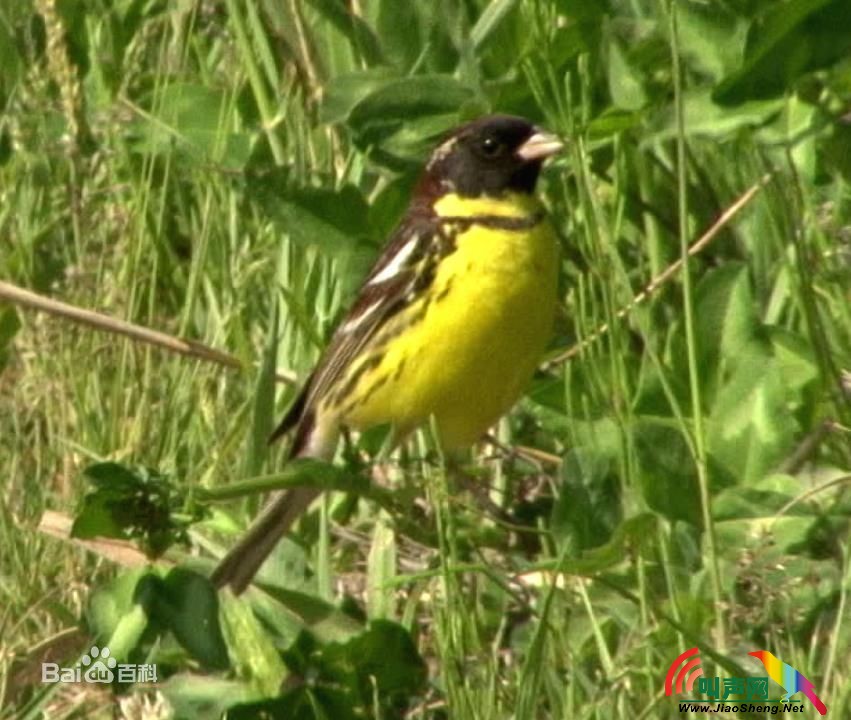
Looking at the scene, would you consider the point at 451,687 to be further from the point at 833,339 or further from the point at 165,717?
the point at 833,339

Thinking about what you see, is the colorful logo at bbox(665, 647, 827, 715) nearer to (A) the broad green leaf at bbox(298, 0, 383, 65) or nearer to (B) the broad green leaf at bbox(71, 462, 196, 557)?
(B) the broad green leaf at bbox(71, 462, 196, 557)

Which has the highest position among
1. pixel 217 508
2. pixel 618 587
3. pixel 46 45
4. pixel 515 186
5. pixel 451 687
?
pixel 46 45

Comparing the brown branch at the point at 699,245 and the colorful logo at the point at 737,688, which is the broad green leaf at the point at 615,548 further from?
the brown branch at the point at 699,245

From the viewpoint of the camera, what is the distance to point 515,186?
4.68 m

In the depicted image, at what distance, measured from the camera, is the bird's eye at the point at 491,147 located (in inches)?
183

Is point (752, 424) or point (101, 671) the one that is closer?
point (101, 671)

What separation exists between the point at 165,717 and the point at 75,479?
31.2 inches

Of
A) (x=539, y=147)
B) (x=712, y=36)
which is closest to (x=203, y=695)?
(x=539, y=147)

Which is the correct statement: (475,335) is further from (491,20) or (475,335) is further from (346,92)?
(491,20)

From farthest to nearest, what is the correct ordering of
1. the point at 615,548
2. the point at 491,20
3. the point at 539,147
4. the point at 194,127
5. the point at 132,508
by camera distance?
the point at 194,127, the point at 491,20, the point at 539,147, the point at 132,508, the point at 615,548

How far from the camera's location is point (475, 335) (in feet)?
14.5

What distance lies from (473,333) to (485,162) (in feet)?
1.33

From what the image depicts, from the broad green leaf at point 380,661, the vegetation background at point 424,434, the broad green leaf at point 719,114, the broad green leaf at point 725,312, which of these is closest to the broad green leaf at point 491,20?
the vegetation background at point 424,434

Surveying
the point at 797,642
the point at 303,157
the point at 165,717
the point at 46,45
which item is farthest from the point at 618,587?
the point at 46,45
